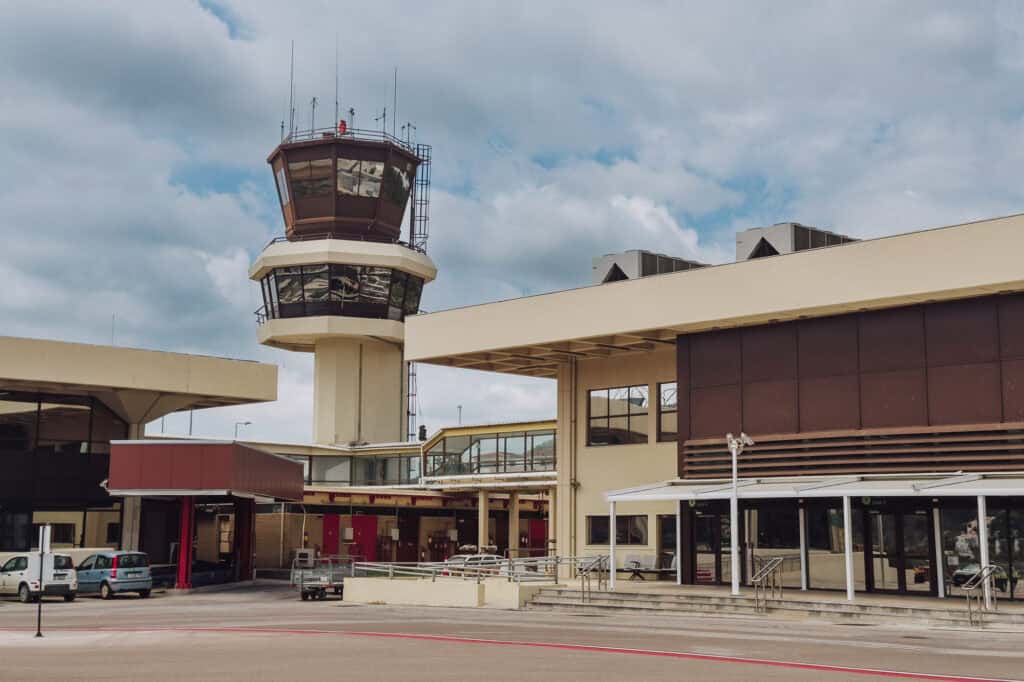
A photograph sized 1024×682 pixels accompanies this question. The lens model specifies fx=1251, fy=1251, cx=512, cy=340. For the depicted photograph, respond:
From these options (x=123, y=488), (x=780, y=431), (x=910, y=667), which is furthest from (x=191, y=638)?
(x=123, y=488)

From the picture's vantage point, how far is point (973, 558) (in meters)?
28.3

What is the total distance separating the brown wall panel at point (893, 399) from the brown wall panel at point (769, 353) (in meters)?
2.29

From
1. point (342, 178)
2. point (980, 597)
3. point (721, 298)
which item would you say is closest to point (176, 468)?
point (721, 298)

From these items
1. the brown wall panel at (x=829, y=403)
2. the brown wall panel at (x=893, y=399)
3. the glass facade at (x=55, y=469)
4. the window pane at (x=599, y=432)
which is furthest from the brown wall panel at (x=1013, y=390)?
the glass facade at (x=55, y=469)

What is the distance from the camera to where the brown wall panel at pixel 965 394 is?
28.7 meters

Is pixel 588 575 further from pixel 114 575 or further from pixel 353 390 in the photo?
pixel 353 390

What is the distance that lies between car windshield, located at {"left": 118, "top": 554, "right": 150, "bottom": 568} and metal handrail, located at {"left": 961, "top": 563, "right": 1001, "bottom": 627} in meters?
24.9

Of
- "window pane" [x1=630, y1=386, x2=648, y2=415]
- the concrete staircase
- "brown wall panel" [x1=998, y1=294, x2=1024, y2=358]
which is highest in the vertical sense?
"brown wall panel" [x1=998, y1=294, x2=1024, y2=358]

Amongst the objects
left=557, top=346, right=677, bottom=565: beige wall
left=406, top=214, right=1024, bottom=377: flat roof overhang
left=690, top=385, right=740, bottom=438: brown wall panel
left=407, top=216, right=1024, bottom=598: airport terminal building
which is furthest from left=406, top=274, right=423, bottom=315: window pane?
left=690, top=385, right=740, bottom=438: brown wall panel

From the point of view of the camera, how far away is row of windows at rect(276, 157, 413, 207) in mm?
66000

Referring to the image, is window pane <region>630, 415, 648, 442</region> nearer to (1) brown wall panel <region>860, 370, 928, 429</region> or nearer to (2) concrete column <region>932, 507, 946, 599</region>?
(1) brown wall panel <region>860, 370, 928, 429</region>

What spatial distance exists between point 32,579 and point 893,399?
24710 mm

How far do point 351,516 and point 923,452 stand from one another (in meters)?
34.3

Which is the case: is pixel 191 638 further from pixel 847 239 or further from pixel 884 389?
pixel 847 239
